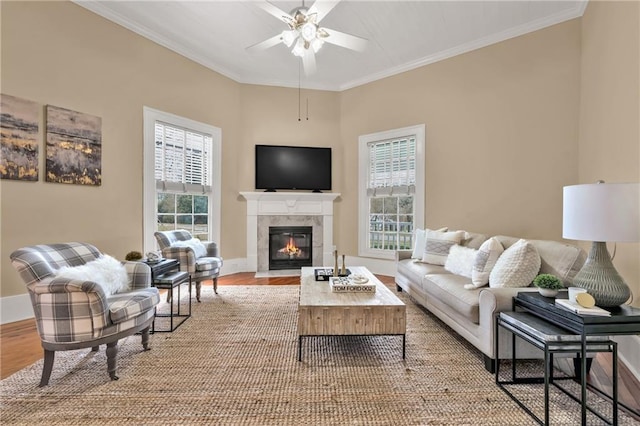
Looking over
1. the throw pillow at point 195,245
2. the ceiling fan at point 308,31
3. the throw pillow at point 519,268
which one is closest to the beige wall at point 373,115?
the throw pillow at point 195,245

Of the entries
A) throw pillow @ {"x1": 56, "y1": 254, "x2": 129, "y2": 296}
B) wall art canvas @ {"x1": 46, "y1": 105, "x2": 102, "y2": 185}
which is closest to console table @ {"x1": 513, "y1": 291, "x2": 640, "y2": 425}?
throw pillow @ {"x1": 56, "y1": 254, "x2": 129, "y2": 296}

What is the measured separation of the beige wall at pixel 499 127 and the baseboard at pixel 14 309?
17.1ft

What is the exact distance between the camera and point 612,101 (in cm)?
292

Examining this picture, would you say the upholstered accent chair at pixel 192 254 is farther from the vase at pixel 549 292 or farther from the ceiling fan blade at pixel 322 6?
the vase at pixel 549 292

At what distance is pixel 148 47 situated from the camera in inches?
165

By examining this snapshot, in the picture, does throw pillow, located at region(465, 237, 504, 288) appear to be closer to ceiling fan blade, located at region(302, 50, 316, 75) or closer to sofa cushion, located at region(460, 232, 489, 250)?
sofa cushion, located at region(460, 232, 489, 250)

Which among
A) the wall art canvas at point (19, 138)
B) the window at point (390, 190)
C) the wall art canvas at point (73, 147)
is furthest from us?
the window at point (390, 190)

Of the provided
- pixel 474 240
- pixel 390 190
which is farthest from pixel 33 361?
pixel 390 190

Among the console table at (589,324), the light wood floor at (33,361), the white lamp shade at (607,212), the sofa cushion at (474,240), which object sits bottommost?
the light wood floor at (33,361)

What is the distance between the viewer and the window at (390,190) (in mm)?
5035

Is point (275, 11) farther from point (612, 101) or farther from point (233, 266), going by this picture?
point (233, 266)

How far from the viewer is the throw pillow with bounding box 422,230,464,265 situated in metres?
3.70

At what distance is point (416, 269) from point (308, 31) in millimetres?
2770

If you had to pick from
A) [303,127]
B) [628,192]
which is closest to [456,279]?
[628,192]
